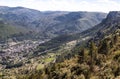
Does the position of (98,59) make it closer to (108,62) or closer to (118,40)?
(108,62)

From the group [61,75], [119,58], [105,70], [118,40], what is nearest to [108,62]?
[119,58]

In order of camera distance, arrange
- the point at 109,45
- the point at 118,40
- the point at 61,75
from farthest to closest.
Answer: the point at 118,40, the point at 109,45, the point at 61,75

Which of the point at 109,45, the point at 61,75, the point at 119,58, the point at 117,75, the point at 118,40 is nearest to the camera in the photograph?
the point at 117,75

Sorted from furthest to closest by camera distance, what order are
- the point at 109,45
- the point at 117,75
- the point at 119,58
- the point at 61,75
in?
the point at 109,45 → the point at 61,75 → the point at 119,58 → the point at 117,75


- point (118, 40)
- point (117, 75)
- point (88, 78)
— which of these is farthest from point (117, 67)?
point (118, 40)

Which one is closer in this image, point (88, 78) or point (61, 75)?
point (88, 78)

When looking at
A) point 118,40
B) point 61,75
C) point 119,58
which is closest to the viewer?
point 119,58

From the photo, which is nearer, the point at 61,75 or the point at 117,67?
the point at 117,67

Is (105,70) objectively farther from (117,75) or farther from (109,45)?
(109,45)

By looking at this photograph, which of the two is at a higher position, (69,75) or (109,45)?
(109,45)
